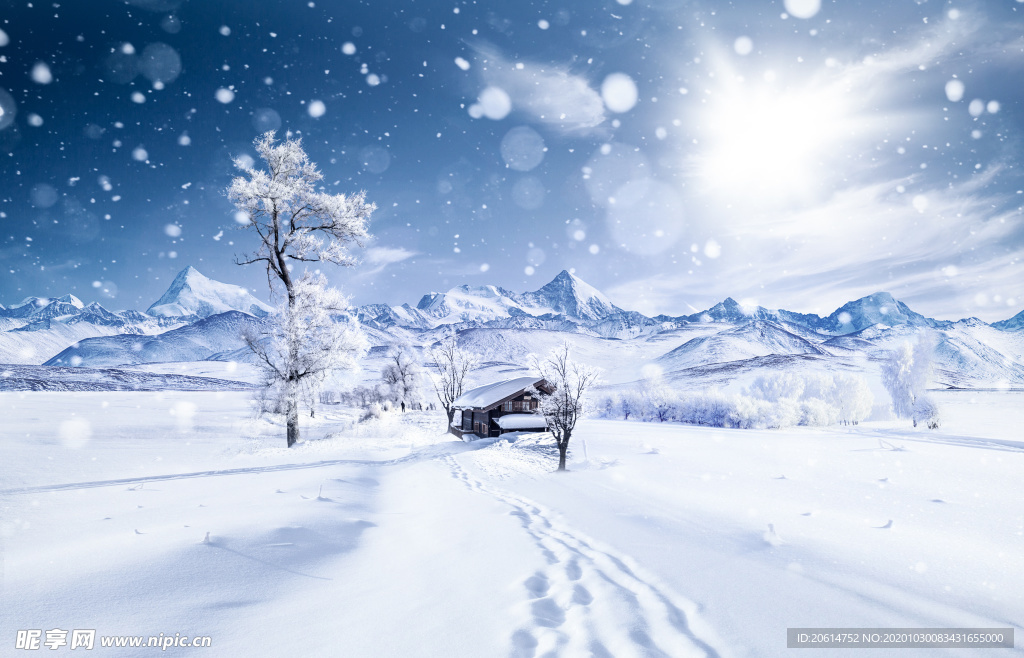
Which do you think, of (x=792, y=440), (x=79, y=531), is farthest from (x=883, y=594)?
(x=792, y=440)

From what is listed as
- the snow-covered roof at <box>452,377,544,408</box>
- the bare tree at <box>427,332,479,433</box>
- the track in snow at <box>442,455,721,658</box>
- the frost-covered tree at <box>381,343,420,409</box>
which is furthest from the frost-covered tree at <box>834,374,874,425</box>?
the frost-covered tree at <box>381,343,420,409</box>

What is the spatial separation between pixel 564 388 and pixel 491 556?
55.1 feet

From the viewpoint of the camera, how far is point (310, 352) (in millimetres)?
18922

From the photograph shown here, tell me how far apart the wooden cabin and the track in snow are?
28293mm

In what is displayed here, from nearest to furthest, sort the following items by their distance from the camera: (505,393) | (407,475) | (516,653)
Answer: (516,653) → (407,475) → (505,393)

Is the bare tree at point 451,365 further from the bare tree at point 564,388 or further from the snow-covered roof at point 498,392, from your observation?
the bare tree at point 564,388

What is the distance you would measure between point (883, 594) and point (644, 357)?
186468 millimetres

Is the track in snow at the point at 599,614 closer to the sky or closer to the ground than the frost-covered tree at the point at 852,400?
closer to the sky

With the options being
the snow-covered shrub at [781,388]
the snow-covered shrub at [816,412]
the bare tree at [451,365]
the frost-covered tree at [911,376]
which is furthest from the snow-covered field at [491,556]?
the frost-covered tree at [911,376]

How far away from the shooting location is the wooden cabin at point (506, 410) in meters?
34.9

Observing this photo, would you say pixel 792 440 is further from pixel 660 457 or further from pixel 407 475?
pixel 407 475

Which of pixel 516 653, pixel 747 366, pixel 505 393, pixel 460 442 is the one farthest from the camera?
pixel 747 366

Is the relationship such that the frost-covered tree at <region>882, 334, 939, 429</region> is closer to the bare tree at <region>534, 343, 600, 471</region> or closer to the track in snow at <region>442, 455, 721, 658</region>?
the bare tree at <region>534, 343, 600, 471</region>

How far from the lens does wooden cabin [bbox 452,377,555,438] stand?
114ft
